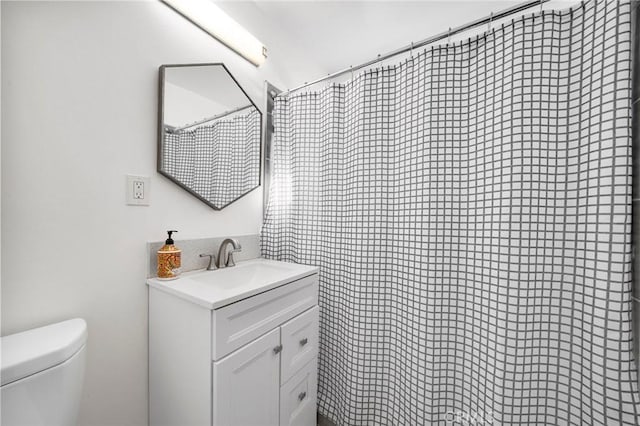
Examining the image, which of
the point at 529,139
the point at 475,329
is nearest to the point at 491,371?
the point at 475,329

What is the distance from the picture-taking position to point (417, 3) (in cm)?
151

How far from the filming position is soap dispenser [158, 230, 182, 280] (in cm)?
105

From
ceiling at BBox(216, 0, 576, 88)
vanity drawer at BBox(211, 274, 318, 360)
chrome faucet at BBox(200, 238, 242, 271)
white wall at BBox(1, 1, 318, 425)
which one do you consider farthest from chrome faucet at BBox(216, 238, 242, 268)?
ceiling at BBox(216, 0, 576, 88)

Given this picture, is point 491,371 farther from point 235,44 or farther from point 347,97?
point 235,44

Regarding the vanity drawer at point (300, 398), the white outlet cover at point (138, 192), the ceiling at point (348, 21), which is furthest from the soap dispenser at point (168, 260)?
the ceiling at point (348, 21)

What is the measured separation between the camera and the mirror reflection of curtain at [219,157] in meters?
1.16

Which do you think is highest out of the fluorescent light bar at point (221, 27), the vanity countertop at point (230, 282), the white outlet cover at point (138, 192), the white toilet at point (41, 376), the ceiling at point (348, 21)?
the ceiling at point (348, 21)

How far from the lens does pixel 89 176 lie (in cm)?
89

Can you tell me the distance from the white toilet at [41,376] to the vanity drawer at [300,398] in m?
0.72

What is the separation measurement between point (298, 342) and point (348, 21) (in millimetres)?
1992

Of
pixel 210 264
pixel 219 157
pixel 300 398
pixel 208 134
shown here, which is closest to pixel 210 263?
pixel 210 264

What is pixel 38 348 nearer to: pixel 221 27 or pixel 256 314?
pixel 256 314

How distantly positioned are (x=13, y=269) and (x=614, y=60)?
1933mm

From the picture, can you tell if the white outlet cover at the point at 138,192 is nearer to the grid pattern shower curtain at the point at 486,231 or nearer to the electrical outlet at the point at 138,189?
the electrical outlet at the point at 138,189
